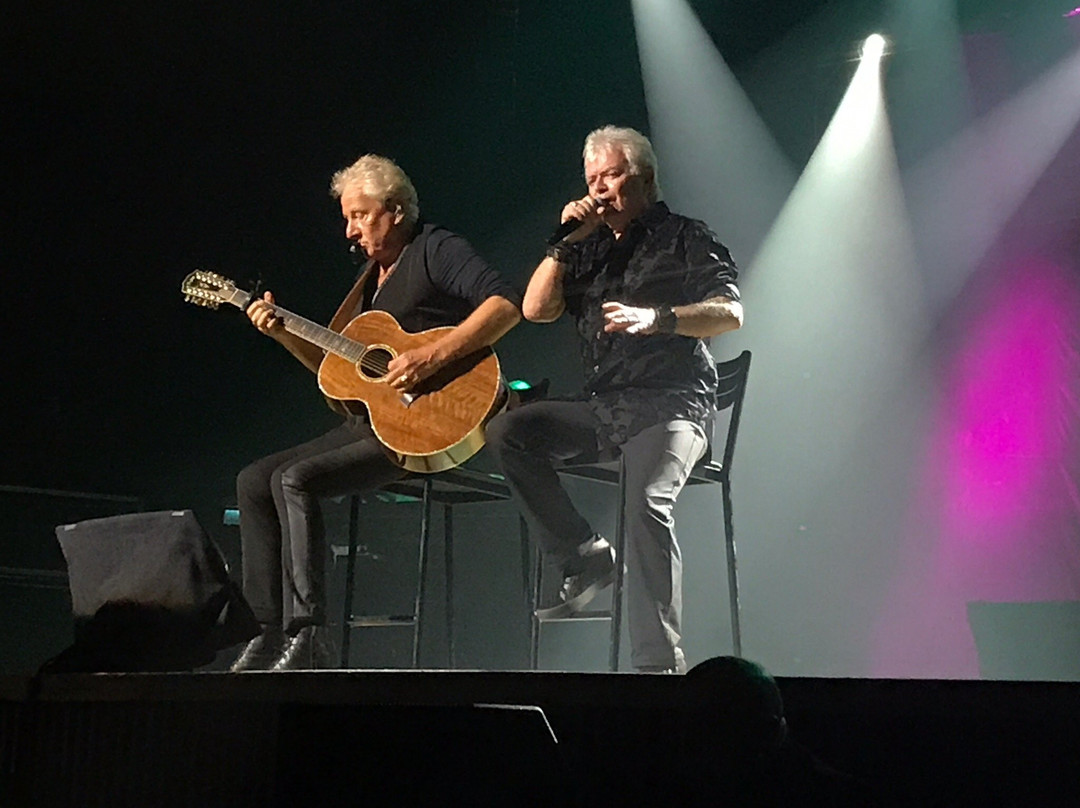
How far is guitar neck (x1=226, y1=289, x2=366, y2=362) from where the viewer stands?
8.73 feet

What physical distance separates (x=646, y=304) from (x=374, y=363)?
27.8 inches

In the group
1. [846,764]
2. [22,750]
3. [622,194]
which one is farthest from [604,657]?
[846,764]

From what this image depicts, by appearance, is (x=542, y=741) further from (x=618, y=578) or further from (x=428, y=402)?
(x=428, y=402)

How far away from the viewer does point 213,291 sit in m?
2.95

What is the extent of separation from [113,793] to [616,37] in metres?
3.67

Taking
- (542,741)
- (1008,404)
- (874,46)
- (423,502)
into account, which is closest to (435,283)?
(423,502)

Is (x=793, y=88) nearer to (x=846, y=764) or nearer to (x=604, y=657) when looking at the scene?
(x=604, y=657)

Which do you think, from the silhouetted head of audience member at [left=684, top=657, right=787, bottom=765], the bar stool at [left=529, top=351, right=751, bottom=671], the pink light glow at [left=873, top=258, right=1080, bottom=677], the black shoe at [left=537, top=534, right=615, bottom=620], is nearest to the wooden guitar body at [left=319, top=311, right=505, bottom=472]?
the bar stool at [left=529, top=351, right=751, bottom=671]

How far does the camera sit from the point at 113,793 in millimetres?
1680

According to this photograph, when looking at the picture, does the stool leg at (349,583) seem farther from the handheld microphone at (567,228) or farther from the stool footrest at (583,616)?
the handheld microphone at (567,228)

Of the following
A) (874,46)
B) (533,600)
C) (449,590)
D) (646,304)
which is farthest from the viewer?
(874,46)

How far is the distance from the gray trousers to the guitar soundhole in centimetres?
34

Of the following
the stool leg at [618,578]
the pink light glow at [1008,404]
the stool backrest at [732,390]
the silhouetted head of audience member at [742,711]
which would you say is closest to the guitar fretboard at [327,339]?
the stool leg at [618,578]

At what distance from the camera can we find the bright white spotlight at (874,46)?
175 inches
